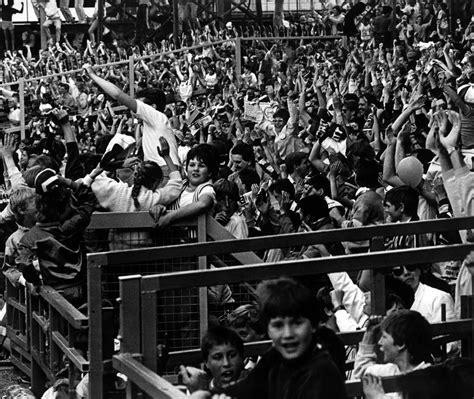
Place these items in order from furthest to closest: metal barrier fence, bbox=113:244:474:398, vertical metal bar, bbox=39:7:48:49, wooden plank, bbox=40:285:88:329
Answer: vertical metal bar, bbox=39:7:48:49 < wooden plank, bbox=40:285:88:329 < metal barrier fence, bbox=113:244:474:398

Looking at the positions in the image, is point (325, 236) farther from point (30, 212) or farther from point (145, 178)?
point (30, 212)

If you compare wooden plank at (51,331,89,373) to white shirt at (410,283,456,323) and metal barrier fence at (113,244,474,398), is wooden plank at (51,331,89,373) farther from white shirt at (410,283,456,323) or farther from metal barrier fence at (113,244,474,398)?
metal barrier fence at (113,244,474,398)

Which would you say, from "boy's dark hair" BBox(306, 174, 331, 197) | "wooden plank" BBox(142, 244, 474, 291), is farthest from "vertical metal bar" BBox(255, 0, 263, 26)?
"wooden plank" BBox(142, 244, 474, 291)

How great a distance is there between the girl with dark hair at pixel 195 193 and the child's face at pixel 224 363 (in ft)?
9.51

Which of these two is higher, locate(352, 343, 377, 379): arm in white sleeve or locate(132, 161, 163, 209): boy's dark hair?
locate(132, 161, 163, 209): boy's dark hair

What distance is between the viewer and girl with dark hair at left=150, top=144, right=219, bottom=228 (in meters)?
8.21

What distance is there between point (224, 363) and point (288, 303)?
0.95 m

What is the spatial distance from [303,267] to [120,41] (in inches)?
1373

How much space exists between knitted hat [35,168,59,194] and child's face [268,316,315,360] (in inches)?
171

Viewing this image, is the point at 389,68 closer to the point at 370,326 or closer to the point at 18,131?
the point at 18,131

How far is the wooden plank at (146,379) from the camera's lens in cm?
449

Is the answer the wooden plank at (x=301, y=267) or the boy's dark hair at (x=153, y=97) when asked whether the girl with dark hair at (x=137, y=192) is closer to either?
the boy's dark hair at (x=153, y=97)

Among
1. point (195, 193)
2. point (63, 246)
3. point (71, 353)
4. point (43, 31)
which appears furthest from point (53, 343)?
point (43, 31)

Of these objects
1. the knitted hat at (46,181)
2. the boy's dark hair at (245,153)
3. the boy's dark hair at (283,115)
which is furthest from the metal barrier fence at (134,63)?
the knitted hat at (46,181)
